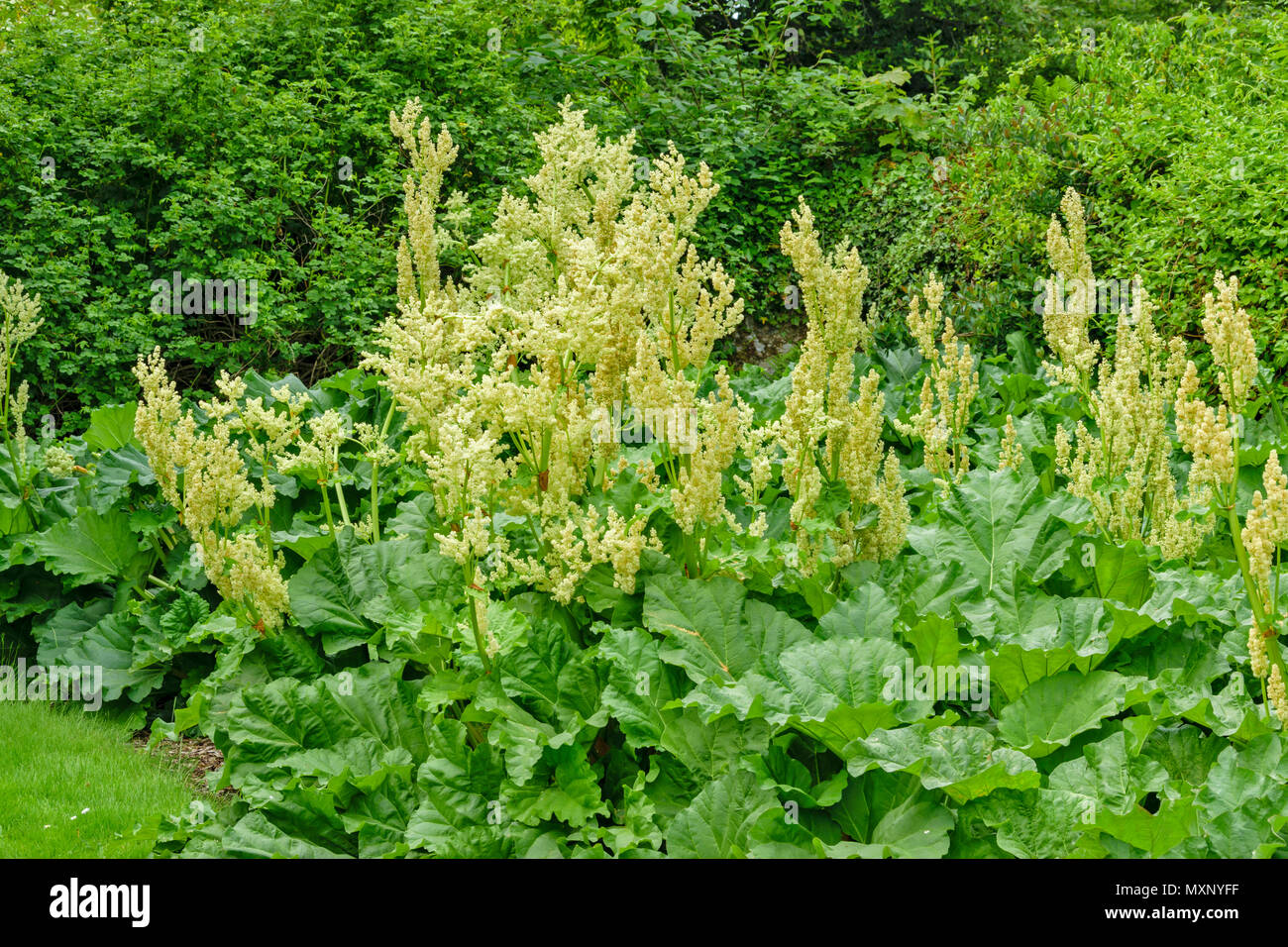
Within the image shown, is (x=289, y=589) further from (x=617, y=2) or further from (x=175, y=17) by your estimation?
(x=617, y=2)

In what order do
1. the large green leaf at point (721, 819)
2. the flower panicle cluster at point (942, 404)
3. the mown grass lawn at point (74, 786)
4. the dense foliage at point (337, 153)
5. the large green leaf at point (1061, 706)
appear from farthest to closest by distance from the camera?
the dense foliage at point (337, 153) < the flower panicle cluster at point (942, 404) < the mown grass lawn at point (74, 786) < the large green leaf at point (1061, 706) < the large green leaf at point (721, 819)

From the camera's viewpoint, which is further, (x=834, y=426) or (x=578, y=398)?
(x=578, y=398)

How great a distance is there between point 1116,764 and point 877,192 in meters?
7.73

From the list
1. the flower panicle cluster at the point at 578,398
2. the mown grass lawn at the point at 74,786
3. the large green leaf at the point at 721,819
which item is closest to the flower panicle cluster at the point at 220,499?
the flower panicle cluster at the point at 578,398

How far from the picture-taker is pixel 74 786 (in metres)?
3.75

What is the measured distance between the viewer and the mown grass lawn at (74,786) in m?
3.37

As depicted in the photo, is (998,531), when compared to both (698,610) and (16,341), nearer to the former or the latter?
(698,610)

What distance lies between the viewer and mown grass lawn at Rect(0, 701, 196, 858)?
11.1 ft

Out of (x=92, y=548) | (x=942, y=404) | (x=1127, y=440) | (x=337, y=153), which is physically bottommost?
(x=92, y=548)

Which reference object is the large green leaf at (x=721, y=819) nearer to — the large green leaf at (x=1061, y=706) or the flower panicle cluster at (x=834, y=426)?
the large green leaf at (x=1061, y=706)

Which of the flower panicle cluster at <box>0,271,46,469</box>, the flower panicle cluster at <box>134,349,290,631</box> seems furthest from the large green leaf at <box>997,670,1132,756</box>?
the flower panicle cluster at <box>0,271,46,469</box>

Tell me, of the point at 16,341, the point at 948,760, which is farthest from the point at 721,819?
the point at 16,341

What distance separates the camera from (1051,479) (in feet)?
14.7
